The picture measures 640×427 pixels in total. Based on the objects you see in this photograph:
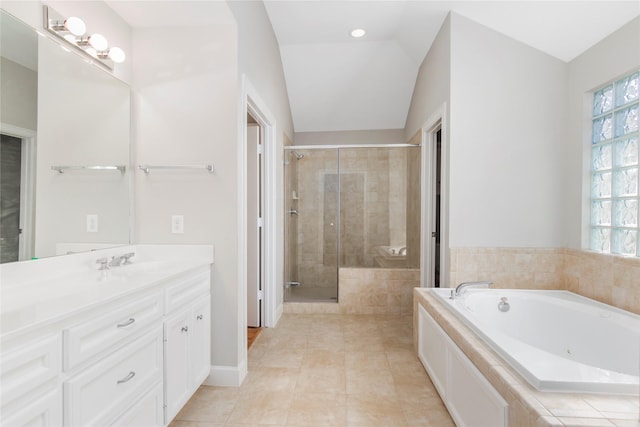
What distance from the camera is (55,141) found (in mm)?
1569

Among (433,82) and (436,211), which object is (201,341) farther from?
(433,82)

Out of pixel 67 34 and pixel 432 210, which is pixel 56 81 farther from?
pixel 432 210

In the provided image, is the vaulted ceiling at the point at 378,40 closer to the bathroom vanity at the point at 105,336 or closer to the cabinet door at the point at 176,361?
the bathroom vanity at the point at 105,336

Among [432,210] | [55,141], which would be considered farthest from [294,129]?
[55,141]

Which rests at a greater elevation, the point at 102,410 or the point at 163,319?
the point at 163,319

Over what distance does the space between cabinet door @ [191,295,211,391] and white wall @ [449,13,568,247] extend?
1.90m

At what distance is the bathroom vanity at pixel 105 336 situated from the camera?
92cm

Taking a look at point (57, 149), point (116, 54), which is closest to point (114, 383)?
point (57, 149)

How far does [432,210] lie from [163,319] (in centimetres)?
267

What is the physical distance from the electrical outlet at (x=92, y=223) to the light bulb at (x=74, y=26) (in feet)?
3.05

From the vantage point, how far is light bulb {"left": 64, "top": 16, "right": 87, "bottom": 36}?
1516 millimetres

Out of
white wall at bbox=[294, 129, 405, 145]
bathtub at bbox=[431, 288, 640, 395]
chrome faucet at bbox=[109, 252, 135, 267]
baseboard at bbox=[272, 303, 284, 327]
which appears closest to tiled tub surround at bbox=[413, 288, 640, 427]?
bathtub at bbox=[431, 288, 640, 395]

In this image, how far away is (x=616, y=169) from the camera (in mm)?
2070

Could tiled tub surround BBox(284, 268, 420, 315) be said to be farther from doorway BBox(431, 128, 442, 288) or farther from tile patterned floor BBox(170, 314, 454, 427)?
tile patterned floor BBox(170, 314, 454, 427)
